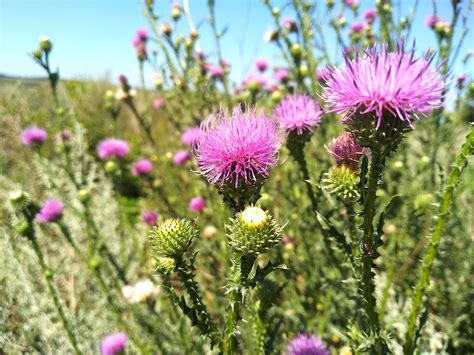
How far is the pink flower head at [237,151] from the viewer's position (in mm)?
1572

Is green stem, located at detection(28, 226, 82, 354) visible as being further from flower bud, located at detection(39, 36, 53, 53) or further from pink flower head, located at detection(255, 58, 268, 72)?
pink flower head, located at detection(255, 58, 268, 72)

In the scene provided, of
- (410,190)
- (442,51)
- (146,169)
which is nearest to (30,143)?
(146,169)

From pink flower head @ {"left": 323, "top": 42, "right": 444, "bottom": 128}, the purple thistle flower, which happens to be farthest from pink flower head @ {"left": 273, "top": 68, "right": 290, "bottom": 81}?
pink flower head @ {"left": 323, "top": 42, "right": 444, "bottom": 128}

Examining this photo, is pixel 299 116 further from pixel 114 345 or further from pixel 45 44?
pixel 45 44

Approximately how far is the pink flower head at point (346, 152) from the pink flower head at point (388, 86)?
425 mm

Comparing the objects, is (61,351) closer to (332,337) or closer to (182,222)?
(182,222)

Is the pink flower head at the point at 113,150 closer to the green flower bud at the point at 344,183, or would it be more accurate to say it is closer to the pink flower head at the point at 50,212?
the pink flower head at the point at 50,212

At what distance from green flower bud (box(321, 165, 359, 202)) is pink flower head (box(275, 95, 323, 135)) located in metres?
0.50

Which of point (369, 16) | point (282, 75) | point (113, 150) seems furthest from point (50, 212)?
point (369, 16)

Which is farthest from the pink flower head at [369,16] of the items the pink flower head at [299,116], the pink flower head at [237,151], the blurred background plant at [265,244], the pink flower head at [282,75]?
the pink flower head at [237,151]

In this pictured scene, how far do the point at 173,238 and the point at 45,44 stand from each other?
203cm

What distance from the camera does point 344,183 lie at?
66.8 inches

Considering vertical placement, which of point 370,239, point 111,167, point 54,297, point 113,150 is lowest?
point 54,297

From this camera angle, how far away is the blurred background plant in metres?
1.51
